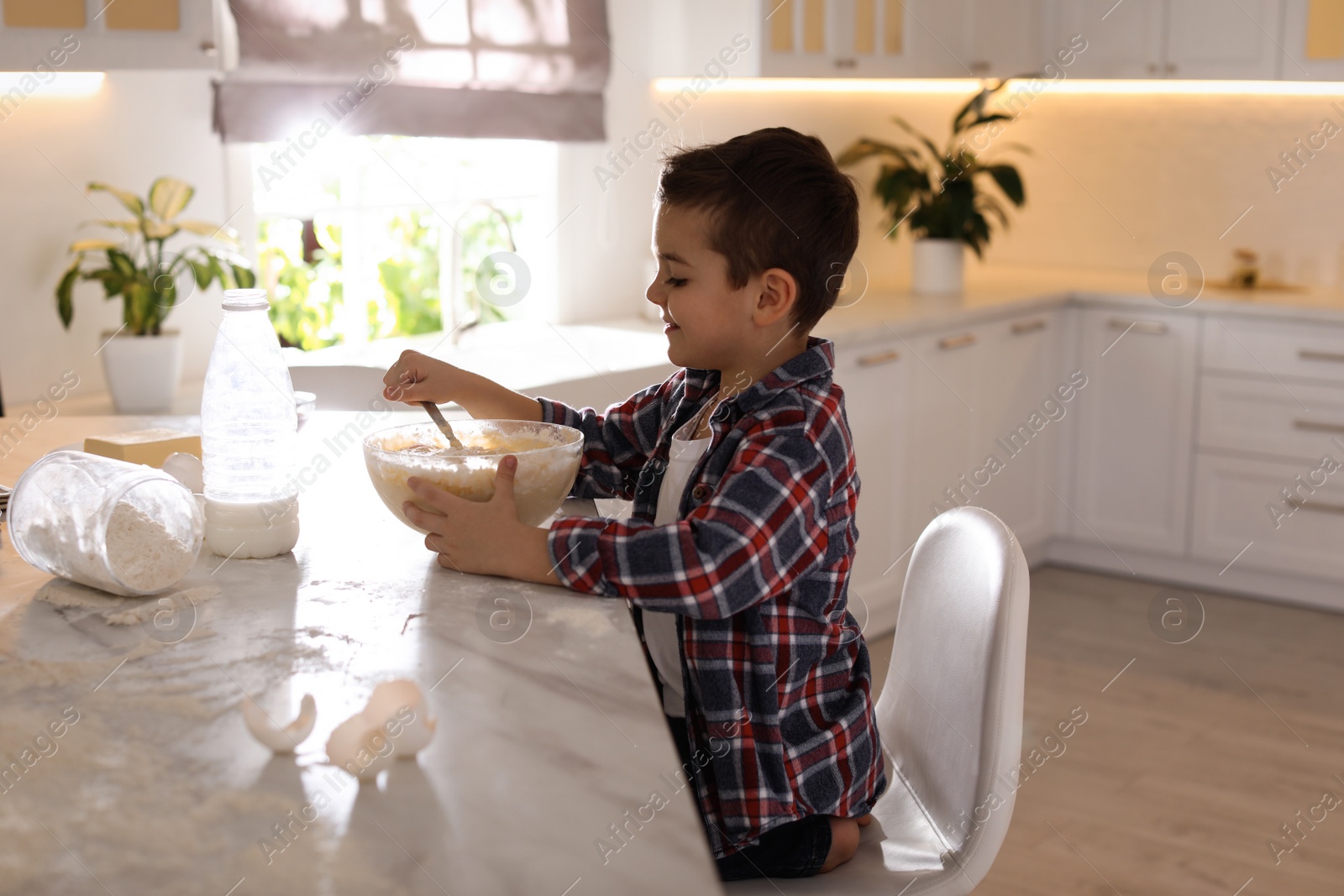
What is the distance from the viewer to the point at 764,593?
3.15 ft

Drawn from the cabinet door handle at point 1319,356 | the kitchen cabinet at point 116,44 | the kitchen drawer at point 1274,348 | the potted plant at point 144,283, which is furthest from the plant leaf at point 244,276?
the cabinet door handle at point 1319,356

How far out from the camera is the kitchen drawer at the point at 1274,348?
3.17 metres

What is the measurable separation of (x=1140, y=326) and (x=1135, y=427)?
0.29 meters

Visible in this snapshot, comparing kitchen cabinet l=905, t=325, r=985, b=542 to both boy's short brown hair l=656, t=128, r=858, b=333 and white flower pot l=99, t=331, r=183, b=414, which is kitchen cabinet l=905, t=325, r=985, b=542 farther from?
boy's short brown hair l=656, t=128, r=858, b=333

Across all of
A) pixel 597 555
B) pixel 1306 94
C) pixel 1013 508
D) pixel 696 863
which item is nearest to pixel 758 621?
pixel 597 555

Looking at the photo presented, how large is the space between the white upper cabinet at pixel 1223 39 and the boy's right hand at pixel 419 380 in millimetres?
3040

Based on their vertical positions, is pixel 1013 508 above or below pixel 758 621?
below

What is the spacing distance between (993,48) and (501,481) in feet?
10.3

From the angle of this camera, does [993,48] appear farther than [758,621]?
Yes

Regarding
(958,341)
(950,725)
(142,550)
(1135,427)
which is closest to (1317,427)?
(1135,427)

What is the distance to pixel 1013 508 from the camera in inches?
140

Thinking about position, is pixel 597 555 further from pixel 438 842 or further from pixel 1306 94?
pixel 1306 94

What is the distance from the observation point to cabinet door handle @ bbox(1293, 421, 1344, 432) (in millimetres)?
3174

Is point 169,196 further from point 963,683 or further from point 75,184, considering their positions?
point 963,683
